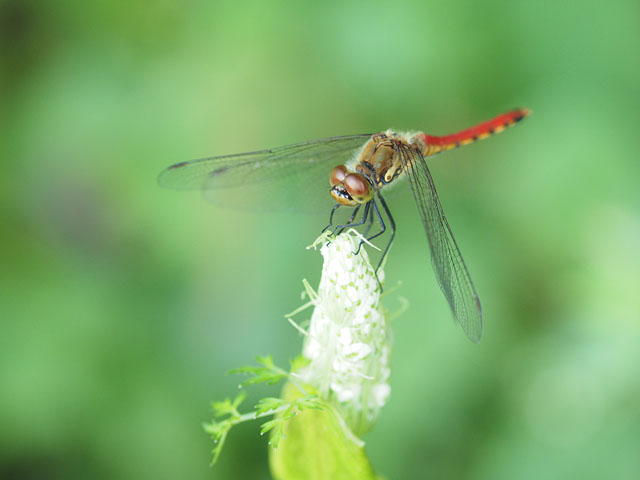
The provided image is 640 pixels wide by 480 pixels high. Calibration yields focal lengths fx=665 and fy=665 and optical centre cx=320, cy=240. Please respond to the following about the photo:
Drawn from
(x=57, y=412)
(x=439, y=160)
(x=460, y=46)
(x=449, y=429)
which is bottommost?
(x=449, y=429)

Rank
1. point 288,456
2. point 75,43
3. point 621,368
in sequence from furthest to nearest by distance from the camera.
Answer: point 75,43 < point 621,368 < point 288,456

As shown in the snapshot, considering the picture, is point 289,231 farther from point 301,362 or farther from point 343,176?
point 301,362

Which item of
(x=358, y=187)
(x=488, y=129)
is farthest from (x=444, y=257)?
(x=488, y=129)

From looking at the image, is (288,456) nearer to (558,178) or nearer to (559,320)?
(559,320)

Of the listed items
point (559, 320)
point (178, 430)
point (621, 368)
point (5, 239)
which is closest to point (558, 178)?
point (559, 320)

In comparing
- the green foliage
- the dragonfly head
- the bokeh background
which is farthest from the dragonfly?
the bokeh background

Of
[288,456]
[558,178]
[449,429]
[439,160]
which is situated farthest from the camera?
[439,160]

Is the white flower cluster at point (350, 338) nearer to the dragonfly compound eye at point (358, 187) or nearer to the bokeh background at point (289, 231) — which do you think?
the dragonfly compound eye at point (358, 187)
